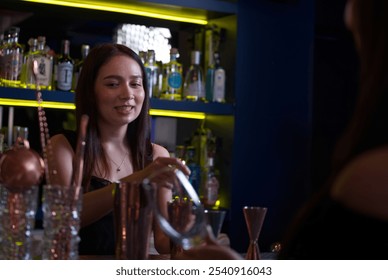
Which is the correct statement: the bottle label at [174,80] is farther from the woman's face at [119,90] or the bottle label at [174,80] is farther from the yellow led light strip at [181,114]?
the woman's face at [119,90]

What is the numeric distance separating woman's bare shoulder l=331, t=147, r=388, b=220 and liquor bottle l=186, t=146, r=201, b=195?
2465mm

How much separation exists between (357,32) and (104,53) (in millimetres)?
1710

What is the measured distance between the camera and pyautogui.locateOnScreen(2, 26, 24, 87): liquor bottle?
272cm

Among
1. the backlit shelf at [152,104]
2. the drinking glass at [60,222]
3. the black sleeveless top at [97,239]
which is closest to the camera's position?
the drinking glass at [60,222]

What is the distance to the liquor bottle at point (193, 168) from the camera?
304 centimetres

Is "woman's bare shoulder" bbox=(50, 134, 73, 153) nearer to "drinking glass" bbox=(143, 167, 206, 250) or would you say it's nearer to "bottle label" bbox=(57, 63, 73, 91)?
"bottle label" bbox=(57, 63, 73, 91)

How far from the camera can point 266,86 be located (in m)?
3.15

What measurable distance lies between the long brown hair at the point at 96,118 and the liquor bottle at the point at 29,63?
23.7 inches

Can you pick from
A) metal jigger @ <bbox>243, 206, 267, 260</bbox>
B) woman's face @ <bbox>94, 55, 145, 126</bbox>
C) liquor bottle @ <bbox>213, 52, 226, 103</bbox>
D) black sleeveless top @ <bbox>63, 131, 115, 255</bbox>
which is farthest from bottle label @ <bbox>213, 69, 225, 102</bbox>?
metal jigger @ <bbox>243, 206, 267, 260</bbox>

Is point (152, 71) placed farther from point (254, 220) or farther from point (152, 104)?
point (254, 220)

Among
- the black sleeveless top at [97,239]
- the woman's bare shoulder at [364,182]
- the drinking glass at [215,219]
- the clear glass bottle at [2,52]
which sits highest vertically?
the clear glass bottle at [2,52]

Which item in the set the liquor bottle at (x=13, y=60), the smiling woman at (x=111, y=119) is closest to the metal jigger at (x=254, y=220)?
the smiling woman at (x=111, y=119)

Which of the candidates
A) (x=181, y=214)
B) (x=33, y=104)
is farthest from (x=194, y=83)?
(x=181, y=214)

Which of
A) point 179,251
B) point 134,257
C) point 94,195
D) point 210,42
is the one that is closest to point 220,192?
point 210,42
